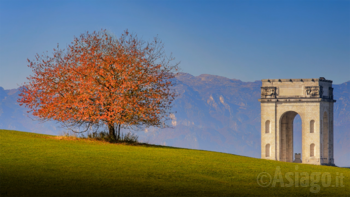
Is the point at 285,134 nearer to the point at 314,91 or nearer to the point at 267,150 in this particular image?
the point at 267,150

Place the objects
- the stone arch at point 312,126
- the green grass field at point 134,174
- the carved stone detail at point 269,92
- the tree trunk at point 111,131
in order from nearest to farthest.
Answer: the green grass field at point 134,174 < the tree trunk at point 111,131 < the carved stone detail at point 269,92 < the stone arch at point 312,126

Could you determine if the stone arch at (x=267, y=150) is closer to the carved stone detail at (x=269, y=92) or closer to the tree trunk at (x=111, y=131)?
the carved stone detail at (x=269, y=92)

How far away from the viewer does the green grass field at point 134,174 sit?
17672 millimetres

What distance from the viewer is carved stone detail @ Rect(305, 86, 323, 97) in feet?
205

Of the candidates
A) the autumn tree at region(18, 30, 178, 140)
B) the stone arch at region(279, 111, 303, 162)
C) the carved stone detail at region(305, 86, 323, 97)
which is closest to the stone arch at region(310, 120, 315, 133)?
the stone arch at region(279, 111, 303, 162)

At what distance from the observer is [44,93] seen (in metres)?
33.7

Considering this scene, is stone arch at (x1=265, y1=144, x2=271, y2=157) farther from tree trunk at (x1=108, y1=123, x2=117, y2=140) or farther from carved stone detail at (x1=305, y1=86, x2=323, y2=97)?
tree trunk at (x1=108, y1=123, x2=117, y2=140)

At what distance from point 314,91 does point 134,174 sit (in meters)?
47.2

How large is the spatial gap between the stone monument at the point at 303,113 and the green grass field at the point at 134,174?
37176mm

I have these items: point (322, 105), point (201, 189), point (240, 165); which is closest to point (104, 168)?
point (201, 189)

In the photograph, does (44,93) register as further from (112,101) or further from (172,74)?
(172,74)

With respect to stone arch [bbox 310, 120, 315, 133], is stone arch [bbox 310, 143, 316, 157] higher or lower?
lower

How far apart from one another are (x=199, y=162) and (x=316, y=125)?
42.6 metres

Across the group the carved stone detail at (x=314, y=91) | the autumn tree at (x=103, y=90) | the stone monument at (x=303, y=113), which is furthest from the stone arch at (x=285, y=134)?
the autumn tree at (x=103, y=90)
